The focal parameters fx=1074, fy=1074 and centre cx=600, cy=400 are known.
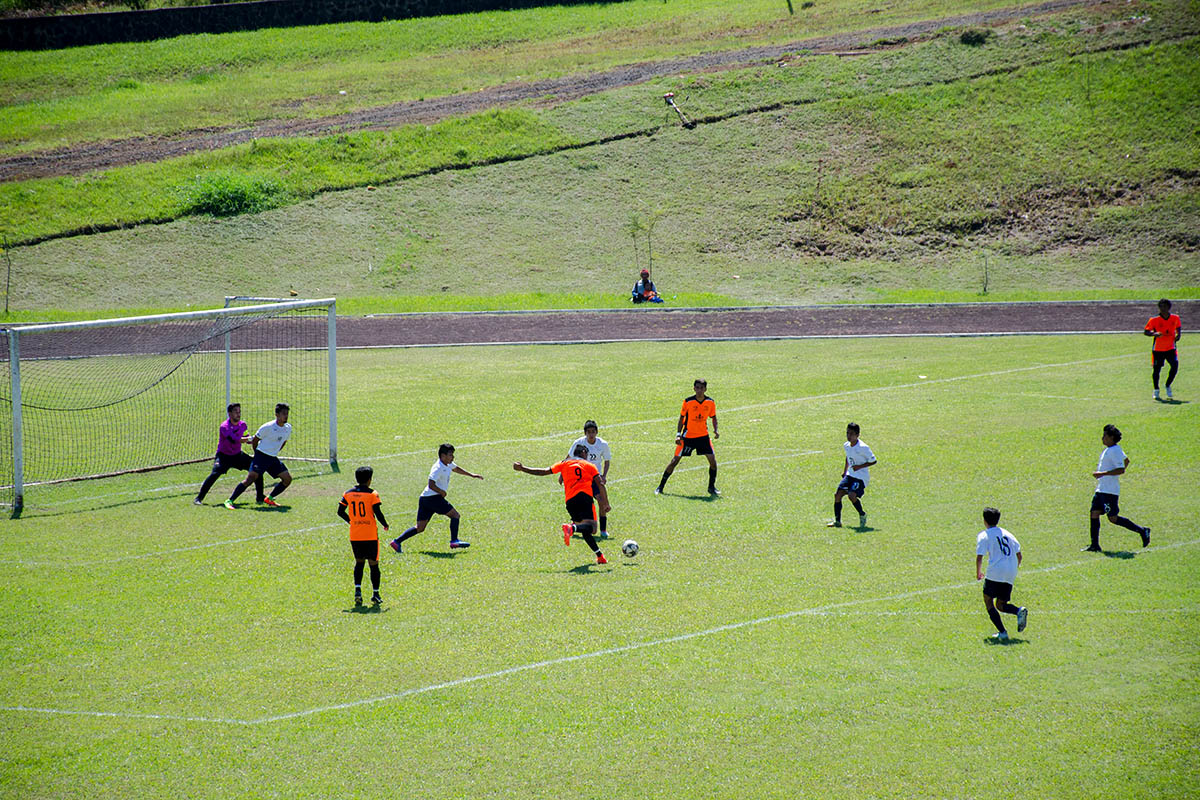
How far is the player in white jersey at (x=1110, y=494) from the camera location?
49.3 feet

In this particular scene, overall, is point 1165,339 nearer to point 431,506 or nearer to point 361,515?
point 431,506

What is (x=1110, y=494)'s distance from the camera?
15086 mm

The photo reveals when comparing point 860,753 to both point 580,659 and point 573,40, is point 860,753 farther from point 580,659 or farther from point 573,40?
point 573,40

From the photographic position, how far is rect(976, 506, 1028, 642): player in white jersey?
11.9 metres


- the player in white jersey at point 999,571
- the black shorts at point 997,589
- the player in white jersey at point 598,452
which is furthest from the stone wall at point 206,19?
the black shorts at point 997,589

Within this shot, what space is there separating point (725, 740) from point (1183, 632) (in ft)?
19.0

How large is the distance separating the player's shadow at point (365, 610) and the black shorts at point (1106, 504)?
9.85 m

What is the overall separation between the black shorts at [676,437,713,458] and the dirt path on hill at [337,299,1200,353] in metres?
19.0

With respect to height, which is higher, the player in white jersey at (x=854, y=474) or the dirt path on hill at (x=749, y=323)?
the dirt path on hill at (x=749, y=323)

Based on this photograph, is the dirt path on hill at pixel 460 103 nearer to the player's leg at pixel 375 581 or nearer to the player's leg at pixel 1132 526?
the player's leg at pixel 375 581

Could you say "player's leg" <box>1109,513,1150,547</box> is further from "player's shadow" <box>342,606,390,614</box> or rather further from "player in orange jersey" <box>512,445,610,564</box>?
"player's shadow" <box>342,606,390,614</box>

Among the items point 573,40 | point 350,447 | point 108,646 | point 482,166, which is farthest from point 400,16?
point 108,646

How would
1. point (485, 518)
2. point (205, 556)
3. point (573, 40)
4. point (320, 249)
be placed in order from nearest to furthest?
1. point (205, 556)
2. point (485, 518)
3. point (320, 249)
4. point (573, 40)

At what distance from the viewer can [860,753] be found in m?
9.63
